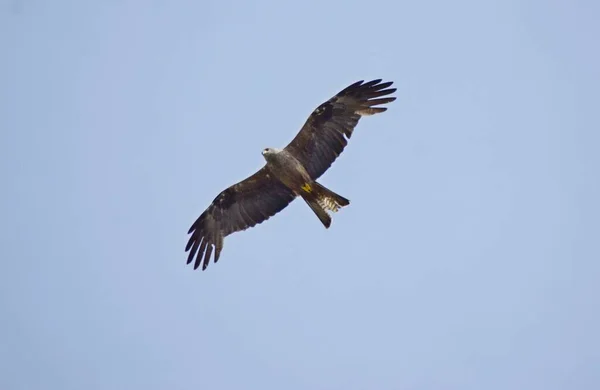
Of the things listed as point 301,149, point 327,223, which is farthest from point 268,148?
point 327,223

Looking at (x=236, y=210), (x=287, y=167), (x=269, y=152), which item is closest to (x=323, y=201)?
(x=287, y=167)

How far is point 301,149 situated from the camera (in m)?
19.2

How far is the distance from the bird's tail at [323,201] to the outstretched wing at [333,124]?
10.6 inches

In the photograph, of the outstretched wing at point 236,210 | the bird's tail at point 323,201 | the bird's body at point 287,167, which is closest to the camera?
the bird's tail at point 323,201

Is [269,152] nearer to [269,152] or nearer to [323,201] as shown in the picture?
[269,152]

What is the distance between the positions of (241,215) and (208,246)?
94cm

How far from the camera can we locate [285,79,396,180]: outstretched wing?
61.9 ft

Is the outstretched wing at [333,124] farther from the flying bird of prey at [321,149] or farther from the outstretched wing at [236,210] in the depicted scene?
the outstretched wing at [236,210]

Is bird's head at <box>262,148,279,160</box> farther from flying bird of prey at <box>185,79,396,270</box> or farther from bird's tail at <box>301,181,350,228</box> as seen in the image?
bird's tail at <box>301,181,350,228</box>

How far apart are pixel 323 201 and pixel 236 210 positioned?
2.17m

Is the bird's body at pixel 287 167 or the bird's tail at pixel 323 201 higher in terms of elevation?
the bird's body at pixel 287 167

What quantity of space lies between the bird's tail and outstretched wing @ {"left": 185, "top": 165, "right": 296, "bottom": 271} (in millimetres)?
795

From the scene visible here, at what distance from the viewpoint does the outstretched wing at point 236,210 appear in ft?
64.9

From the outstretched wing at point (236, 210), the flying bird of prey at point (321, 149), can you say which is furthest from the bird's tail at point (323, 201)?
the outstretched wing at point (236, 210)
